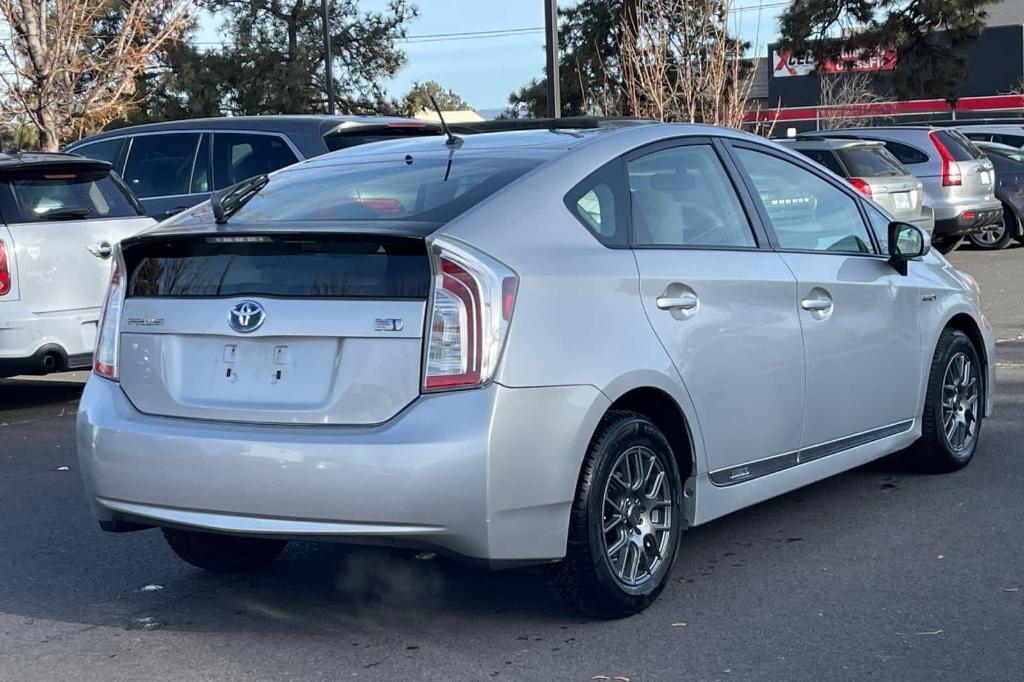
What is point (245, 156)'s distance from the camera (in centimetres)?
1088

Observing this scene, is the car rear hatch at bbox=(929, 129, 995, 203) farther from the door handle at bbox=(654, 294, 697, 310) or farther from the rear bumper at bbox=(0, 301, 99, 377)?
the door handle at bbox=(654, 294, 697, 310)

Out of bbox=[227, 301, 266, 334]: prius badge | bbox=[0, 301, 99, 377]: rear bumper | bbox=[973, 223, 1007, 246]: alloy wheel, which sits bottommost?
bbox=[973, 223, 1007, 246]: alloy wheel

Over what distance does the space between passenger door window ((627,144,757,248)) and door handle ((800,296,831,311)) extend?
32 cm

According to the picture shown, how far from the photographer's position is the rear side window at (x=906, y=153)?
18625 mm

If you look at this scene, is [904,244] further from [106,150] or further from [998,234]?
[998,234]

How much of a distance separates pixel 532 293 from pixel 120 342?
1.47 m

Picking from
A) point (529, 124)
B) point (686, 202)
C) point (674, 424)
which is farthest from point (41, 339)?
point (674, 424)

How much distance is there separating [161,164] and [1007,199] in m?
13.3

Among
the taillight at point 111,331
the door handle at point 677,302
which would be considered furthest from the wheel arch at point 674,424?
the taillight at point 111,331

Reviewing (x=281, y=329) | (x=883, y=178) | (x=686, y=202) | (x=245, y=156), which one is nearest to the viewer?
(x=281, y=329)

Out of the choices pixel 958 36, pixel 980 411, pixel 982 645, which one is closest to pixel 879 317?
pixel 980 411

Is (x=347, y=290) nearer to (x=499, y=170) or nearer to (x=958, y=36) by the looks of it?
(x=499, y=170)

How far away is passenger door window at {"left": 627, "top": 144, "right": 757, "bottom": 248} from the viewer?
5.09 m

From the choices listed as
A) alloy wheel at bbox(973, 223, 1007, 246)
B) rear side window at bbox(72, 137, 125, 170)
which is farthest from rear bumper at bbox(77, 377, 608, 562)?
alloy wheel at bbox(973, 223, 1007, 246)
